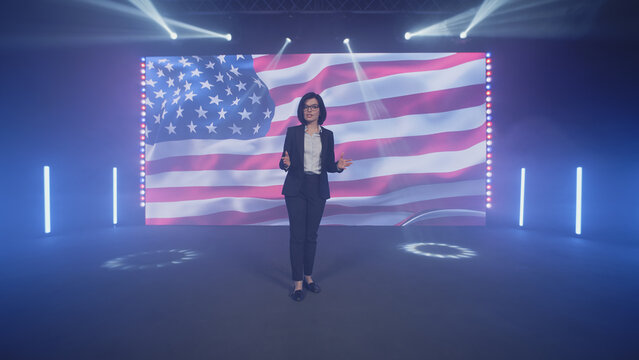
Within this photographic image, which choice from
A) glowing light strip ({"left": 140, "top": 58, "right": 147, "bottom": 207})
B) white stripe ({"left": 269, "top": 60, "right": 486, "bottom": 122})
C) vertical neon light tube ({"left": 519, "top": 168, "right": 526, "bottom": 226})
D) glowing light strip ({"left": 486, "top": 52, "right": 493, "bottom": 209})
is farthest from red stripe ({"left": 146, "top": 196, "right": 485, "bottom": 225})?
white stripe ({"left": 269, "top": 60, "right": 486, "bottom": 122})

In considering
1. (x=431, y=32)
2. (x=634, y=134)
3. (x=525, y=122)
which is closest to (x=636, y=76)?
(x=634, y=134)

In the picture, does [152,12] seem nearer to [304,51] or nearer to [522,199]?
[304,51]

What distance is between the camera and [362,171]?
430 centimetres

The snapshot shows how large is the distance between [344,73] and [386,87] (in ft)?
2.39

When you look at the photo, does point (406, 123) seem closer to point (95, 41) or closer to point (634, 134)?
point (634, 134)

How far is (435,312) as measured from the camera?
167 cm

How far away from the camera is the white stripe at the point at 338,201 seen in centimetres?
423

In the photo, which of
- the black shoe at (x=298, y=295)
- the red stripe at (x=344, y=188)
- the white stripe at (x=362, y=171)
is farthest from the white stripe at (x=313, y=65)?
the black shoe at (x=298, y=295)

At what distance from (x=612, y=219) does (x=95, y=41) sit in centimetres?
814

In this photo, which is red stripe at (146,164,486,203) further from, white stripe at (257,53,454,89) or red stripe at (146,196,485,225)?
white stripe at (257,53,454,89)

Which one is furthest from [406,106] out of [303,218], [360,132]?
[303,218]

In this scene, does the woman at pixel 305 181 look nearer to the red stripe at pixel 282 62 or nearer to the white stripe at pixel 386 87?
the white stripe at pixel 386 87

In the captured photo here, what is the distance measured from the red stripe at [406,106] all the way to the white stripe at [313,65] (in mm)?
628

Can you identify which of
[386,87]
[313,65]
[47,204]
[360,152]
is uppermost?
Result: [313,65]
